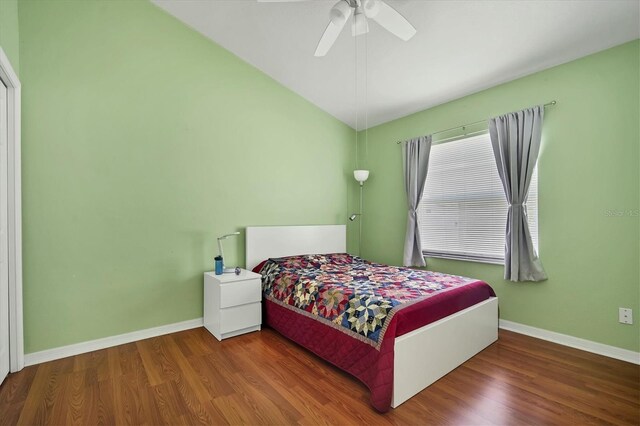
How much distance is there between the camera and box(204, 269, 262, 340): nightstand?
2736 millimetres

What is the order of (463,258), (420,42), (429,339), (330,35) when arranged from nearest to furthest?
(429,339) → (330,35) → (420,42) → (463,258)

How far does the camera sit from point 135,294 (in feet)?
9.01

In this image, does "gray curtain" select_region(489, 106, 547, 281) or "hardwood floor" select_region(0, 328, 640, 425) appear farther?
"gray curtain" select_region(489, 106, 547, 281)

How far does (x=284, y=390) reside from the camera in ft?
6.42

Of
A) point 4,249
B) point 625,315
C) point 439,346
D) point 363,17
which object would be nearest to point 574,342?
point 625,315

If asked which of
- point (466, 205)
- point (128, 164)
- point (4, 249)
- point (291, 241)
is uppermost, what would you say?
point (128, 164)

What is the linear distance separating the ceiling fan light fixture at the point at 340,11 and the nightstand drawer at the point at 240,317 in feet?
8.20

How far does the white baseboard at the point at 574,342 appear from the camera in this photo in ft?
7.69

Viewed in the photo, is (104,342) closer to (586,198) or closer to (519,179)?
(519,179)

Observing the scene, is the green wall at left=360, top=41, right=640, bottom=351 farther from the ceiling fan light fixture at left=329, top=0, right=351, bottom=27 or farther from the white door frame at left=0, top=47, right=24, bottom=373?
the white door frame at left=0, top=47, right=24, bottom=373

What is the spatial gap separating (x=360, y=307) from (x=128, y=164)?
2413 millimetres

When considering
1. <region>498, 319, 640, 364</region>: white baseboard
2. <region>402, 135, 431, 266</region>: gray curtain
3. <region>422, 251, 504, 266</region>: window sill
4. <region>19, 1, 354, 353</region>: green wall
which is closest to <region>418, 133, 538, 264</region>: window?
<region>422, 251, 504, 266</region>: window sill

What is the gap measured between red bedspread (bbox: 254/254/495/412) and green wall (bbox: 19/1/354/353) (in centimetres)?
90

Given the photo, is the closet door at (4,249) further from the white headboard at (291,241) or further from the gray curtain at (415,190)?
the gray curtain at (415,190)
